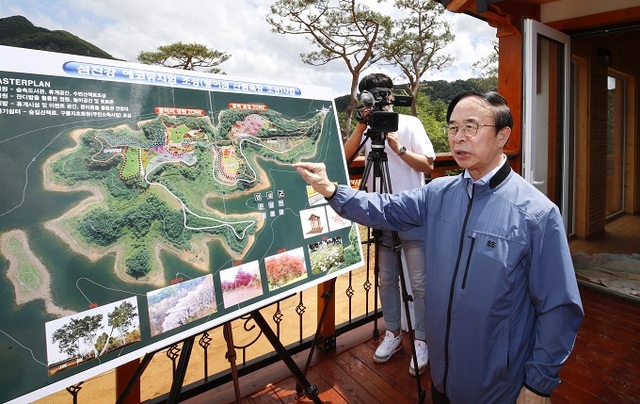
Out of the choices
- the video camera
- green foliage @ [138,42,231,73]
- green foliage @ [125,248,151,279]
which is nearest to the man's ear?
the video camera

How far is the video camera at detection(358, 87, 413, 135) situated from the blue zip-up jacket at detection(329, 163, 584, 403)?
51 cm

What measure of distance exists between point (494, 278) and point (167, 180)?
1023 millimetres

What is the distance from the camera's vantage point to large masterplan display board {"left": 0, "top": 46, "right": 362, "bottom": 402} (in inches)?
35.4

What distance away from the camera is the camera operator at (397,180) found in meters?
1.90

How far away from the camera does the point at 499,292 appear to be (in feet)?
3.59

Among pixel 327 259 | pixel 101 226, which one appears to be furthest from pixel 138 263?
pixel 327 259

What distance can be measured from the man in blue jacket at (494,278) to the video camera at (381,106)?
0.47 metres

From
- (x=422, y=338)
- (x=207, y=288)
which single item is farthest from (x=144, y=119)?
(x=422, y=338)

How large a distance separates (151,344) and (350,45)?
1846cm

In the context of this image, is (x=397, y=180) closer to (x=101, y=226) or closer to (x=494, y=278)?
(x=494, y=278)

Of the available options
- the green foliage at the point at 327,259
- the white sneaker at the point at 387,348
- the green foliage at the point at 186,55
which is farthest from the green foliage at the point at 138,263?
the green foliage at the point at 186,55

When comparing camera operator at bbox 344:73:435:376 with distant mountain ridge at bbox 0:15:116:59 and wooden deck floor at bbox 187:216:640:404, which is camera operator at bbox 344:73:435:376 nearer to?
wooden deck floor at bbox 187:216:640:404

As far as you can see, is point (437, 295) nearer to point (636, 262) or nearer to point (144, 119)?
point (144, 119)

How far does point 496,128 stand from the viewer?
1.16m
